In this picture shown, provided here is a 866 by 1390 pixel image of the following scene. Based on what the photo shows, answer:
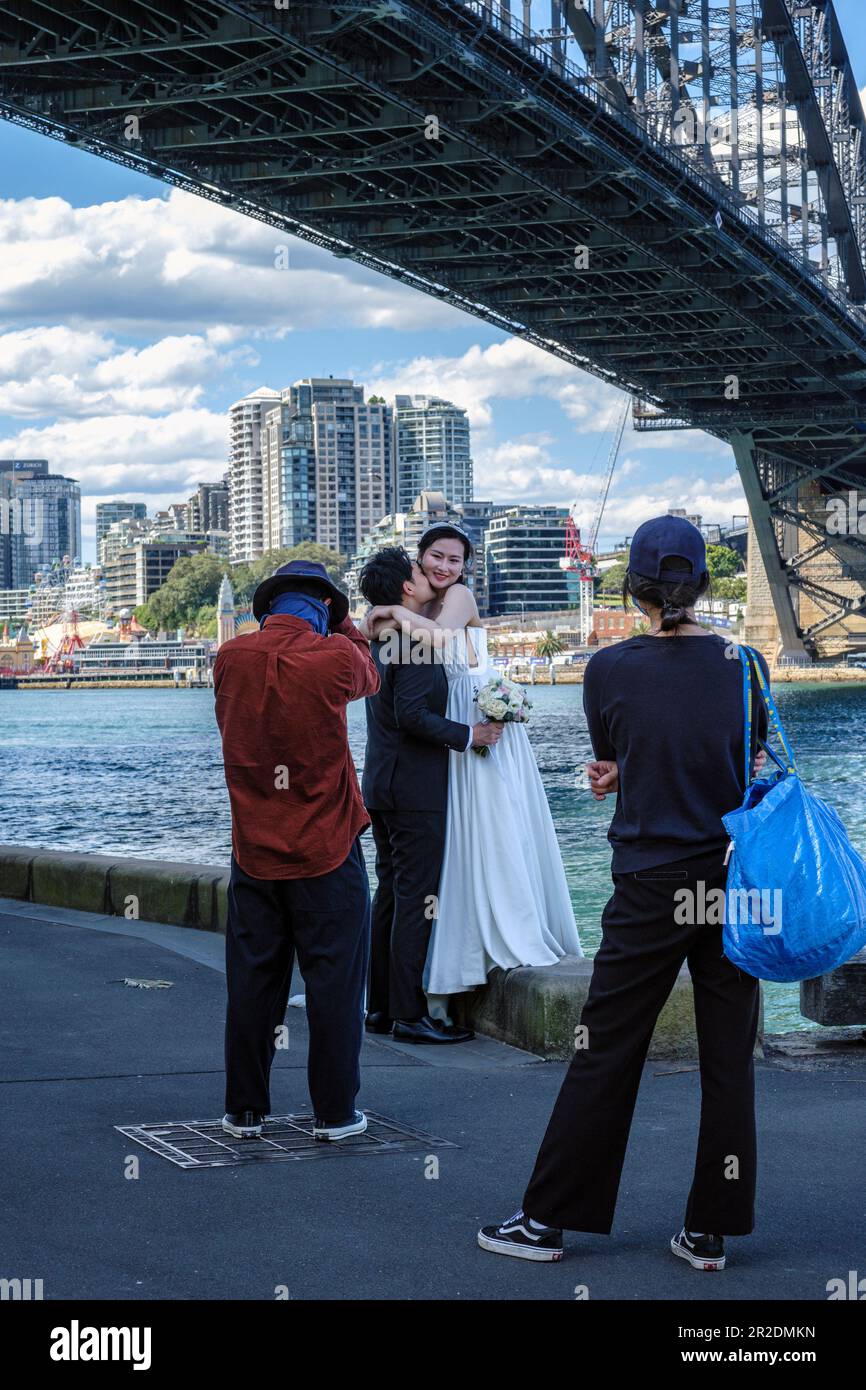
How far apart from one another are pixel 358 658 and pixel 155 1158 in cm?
130

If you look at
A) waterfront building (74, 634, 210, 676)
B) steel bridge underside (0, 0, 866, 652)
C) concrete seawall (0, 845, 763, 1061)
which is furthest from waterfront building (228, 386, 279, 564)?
concrete seawall (0, 845, 763, 1061)

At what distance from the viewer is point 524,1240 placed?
3402 millimetres

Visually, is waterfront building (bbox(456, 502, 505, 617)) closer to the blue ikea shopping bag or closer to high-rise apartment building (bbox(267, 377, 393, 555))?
high-rise apartment building (bbox(267, 377, 393, 555))

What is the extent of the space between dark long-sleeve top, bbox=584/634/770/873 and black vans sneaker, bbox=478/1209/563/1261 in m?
0.72

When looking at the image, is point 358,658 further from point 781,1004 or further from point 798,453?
point 798,453

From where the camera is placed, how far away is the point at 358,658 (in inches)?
171

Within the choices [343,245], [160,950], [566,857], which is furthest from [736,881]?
[343,245]

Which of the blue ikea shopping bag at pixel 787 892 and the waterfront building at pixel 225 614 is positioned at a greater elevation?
the waterfront building at pixel 225 614

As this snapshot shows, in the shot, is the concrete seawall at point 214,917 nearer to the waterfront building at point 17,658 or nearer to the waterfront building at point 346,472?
the waterfront building at point 17,658

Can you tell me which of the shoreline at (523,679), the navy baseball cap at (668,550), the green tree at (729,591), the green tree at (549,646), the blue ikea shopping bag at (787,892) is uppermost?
the green tree at (729,591)

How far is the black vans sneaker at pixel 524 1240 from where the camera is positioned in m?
3.39

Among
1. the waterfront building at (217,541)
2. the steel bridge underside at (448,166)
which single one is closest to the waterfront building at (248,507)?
the waterfront building at (217,541)

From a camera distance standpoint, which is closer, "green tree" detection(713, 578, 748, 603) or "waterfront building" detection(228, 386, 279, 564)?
"green tree" detection(713, 578, 748, 603)

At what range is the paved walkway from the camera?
3.27 metres
